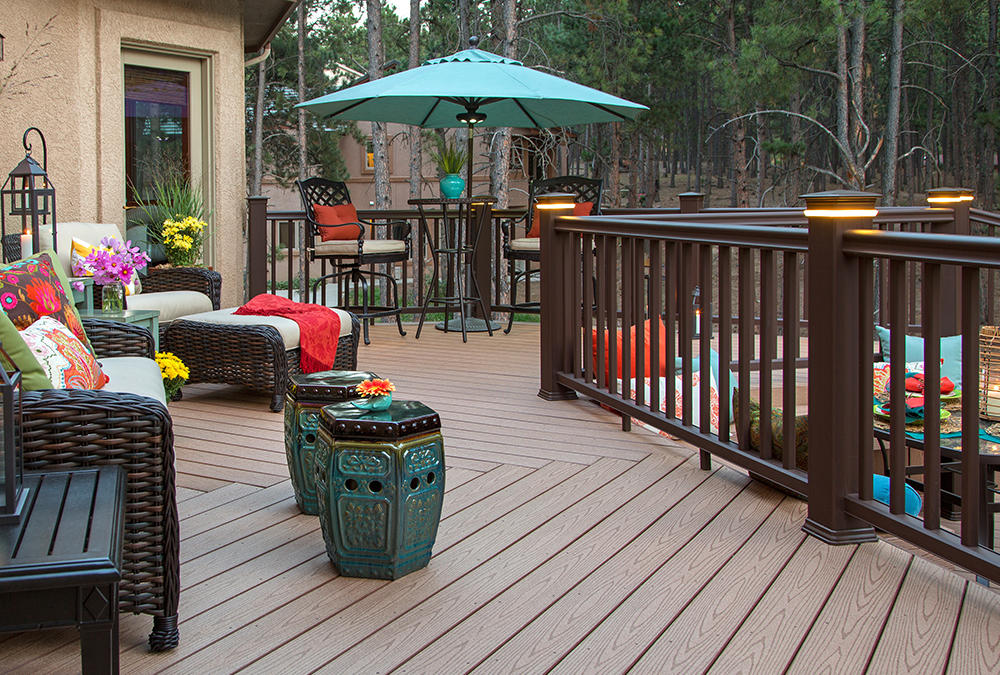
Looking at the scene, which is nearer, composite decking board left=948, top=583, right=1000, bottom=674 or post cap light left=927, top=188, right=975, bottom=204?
composite decking board left=948, top=583, right=1000, bottom=674

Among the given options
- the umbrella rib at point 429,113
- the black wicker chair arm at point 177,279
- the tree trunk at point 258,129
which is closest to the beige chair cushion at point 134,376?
the black wicker chair arm at point 177,279

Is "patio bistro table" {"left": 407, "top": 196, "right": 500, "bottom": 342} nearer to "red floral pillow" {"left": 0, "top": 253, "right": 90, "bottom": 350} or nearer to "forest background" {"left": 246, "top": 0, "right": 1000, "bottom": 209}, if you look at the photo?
"red floral pillow" {"left": 0, "top": 253, "right": 90, "bottom": 350}

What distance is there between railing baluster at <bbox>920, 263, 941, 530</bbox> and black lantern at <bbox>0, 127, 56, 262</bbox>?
3.89 m

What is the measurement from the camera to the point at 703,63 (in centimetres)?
1825

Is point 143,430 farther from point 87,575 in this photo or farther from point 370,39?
point 370,39

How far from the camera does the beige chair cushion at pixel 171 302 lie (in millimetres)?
5441

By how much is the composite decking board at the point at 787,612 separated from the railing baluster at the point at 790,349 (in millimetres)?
319

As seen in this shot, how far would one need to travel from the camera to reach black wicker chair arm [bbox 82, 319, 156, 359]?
359 cm

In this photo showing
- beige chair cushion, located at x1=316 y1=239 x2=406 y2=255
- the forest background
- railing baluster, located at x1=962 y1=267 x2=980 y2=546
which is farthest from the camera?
the forest background

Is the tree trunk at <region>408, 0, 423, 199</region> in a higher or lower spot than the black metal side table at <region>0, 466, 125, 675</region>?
higher

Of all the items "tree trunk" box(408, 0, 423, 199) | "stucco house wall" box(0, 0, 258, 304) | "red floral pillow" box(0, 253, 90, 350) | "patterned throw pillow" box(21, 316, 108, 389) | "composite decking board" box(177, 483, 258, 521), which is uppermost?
"tree trunk" box(408, 0, 423, 199)

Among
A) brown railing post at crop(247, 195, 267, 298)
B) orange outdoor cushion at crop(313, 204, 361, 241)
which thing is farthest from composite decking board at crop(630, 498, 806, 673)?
brown railing post at crop(247, 195, 267, 298)

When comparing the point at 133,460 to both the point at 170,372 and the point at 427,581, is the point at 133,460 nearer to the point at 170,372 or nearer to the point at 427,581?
the point at 427,581

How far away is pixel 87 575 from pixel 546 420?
2956 mm
